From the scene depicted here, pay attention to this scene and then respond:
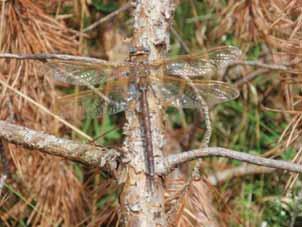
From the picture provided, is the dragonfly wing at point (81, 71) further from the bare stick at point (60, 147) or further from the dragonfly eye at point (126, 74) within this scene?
the bare stick at point (60, 147)

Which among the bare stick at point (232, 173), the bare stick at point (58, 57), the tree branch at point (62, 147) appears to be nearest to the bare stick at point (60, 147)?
the tree branch at point (62, 147)

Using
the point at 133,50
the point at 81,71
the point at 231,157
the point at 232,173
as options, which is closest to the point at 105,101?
the point at 81,71

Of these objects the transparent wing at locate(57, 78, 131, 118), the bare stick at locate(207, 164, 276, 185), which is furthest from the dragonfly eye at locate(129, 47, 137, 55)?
the bare stick at locate(207, 164, 276, 185)

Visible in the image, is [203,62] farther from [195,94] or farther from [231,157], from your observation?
[231,157]

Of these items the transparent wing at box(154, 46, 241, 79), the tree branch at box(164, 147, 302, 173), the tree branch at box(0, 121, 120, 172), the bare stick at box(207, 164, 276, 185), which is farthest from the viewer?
the bare stick at box(207, 164, 276, 185)

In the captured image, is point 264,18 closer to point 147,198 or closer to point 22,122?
point 22,122

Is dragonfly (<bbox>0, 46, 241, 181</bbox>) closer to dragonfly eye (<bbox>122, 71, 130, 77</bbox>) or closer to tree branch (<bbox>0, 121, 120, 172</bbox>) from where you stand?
dragonfly eye (<bbox>122, 71, 130, 77</bbox>)
